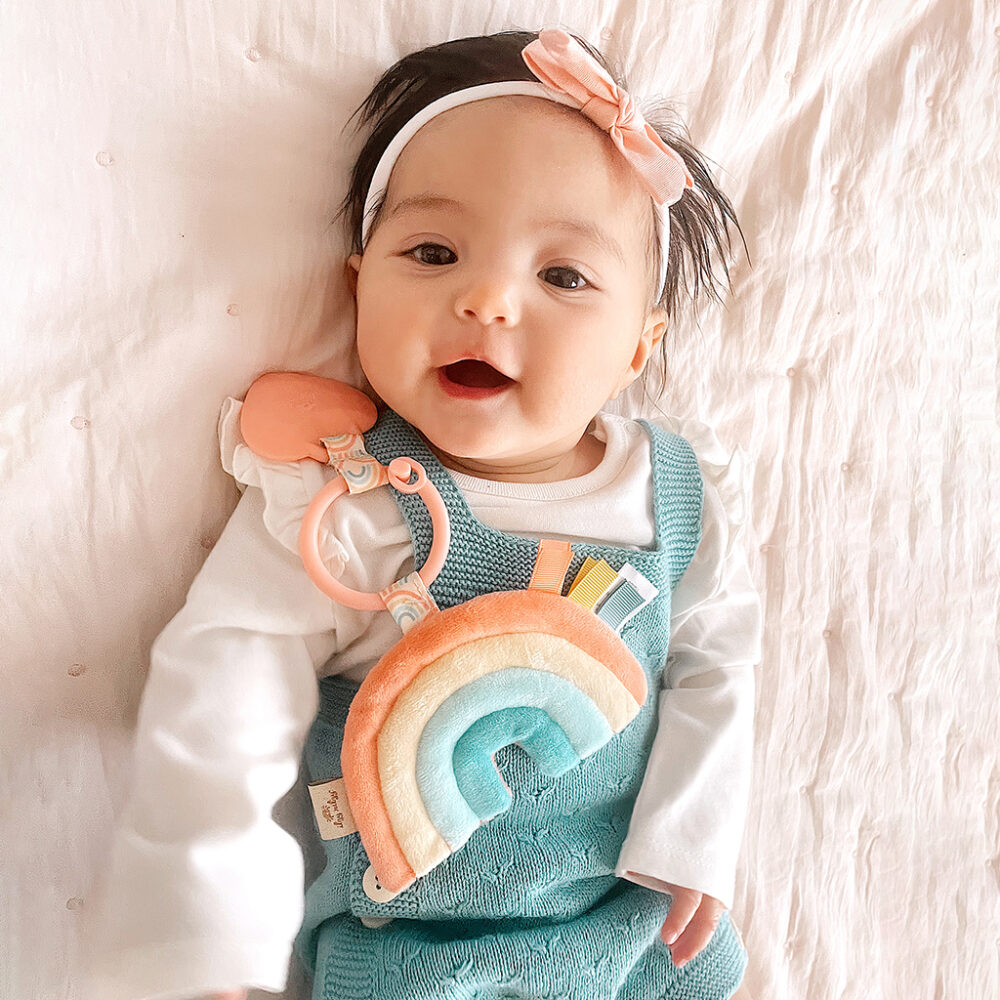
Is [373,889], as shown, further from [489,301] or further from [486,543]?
[489,301]

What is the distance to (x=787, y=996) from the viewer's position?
3.33 feet

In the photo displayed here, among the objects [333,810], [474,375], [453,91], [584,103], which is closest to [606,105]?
[584,103]

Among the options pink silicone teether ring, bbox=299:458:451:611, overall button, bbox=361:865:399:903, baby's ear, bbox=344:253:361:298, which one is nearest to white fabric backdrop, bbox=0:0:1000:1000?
baby's ear, bbox=344:253:361:298

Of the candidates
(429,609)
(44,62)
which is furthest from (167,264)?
(429,609)

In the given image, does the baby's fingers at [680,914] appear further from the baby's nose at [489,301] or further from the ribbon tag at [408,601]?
the baby's nose at [489,301]

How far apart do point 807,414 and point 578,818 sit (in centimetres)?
51

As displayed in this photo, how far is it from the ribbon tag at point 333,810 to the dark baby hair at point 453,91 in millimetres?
462

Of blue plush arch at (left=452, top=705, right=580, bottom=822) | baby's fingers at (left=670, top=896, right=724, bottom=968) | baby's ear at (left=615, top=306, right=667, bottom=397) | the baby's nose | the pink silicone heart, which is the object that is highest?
the baby's nose

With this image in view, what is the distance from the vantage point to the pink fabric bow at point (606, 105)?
786 mm

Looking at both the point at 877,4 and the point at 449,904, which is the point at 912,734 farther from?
the point at 877,4

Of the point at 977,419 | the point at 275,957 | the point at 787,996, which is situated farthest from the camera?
the point at 977,419

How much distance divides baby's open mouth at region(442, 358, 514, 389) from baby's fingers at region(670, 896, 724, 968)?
0.48 metres

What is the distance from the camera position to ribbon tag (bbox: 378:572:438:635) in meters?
0.79

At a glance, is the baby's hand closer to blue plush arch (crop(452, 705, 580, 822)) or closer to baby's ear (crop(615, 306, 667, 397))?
blue plush arch (crop(452, 705, 580, 822))
